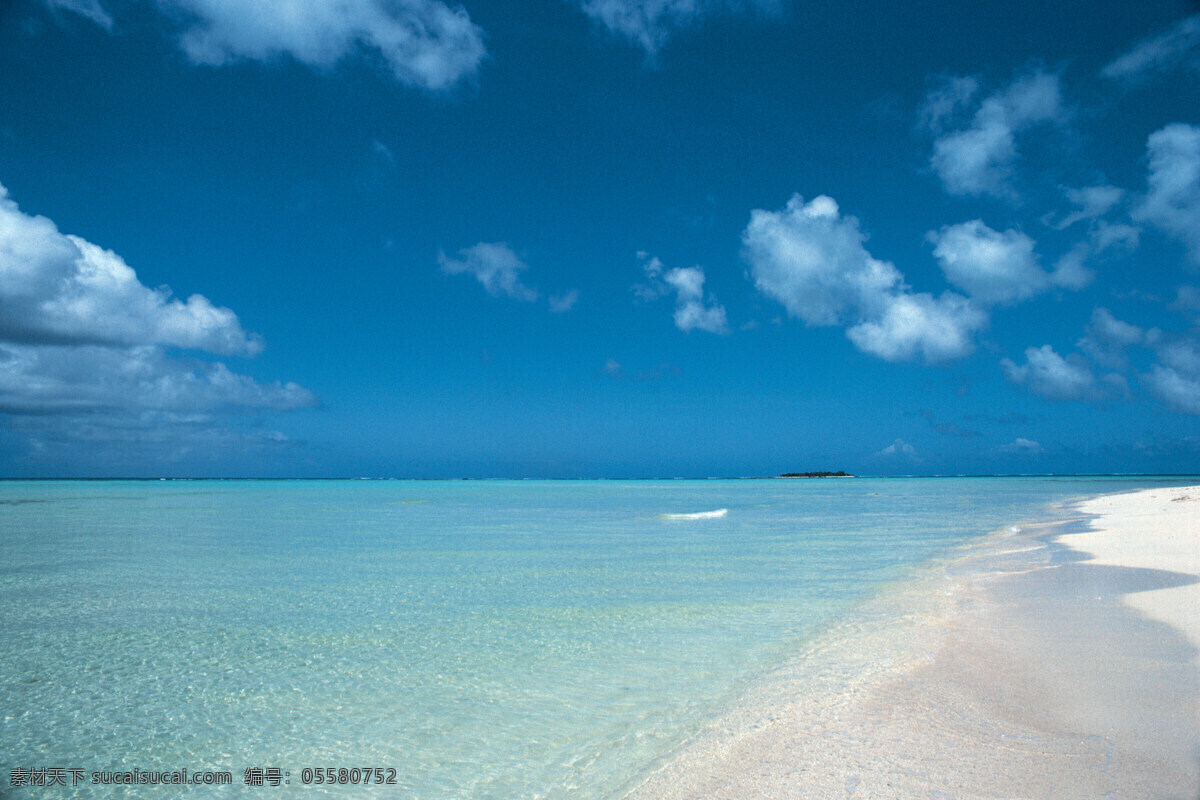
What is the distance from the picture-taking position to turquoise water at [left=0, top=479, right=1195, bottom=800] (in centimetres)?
530

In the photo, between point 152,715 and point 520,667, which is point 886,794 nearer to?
point 520,667

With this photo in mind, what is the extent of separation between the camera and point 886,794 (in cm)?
422

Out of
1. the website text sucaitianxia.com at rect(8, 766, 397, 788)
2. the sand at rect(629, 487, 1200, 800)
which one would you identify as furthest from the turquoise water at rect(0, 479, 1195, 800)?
the sand at rect(629, 487, 1200, 800)

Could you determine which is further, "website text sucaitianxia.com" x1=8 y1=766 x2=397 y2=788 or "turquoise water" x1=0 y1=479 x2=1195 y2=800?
"turquoise water" x1=0 y1=479 x2=1195 y2=800

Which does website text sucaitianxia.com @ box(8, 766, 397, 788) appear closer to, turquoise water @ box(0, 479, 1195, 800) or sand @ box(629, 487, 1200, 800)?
turquoise water @ box(0, 479, 1195, 800)

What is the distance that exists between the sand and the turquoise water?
64 centimetres

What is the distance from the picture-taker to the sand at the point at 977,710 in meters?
4.39

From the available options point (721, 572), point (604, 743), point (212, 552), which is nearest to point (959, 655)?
point (604, 743)

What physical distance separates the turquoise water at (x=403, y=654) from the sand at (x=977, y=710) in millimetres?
640

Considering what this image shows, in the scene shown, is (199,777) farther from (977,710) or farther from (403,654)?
(977,710)

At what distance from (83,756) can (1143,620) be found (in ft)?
41.4

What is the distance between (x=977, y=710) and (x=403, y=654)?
6590 millimetres

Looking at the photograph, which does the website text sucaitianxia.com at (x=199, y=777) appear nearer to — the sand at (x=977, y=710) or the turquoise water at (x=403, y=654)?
the turquoise water at (x=403, y=654)

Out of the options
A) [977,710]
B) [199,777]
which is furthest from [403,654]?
[977,710]
